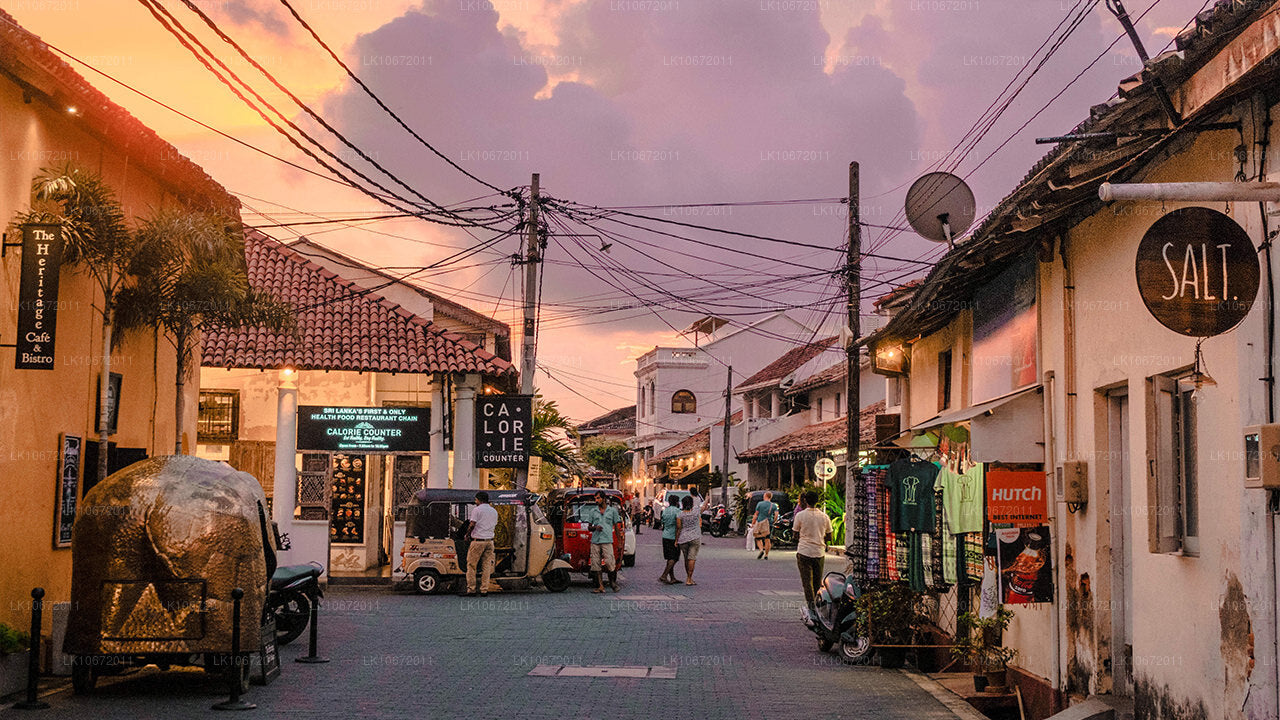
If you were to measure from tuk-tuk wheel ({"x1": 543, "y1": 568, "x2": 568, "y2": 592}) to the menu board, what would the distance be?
4.36 meters

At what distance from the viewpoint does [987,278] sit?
13.5 m

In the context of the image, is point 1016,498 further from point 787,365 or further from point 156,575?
point 787,365

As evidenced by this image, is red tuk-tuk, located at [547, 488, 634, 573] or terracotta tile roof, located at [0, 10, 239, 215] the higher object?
terracotta tile roof, located at [0, 10, 239, 215]

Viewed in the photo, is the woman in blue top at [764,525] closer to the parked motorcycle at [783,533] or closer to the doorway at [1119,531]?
the parked motorcycle at [783,533]

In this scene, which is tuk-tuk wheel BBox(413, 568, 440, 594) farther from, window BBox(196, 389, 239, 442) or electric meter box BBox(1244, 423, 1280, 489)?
electric meter box BBox(1244, 423, 1280, 489)

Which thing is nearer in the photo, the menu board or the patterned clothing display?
the patterned clothing display

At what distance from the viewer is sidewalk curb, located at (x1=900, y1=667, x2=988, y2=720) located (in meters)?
11.1

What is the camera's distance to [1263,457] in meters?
6.44

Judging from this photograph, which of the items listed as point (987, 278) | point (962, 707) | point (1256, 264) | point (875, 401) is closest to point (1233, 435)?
point (1256, 264)

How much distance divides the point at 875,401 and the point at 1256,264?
39.5m

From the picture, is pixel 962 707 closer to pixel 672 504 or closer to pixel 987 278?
pixel 987 278

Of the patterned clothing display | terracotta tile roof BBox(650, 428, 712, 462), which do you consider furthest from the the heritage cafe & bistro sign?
terracotta tile roof BBox(650, 428, 712, 462)

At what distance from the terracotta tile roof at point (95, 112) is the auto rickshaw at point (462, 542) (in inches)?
311

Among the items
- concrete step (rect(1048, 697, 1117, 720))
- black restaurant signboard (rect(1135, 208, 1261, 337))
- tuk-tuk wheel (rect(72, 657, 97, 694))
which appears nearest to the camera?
black restaurant signboard (rect(1135, 208, 1261, 337))
